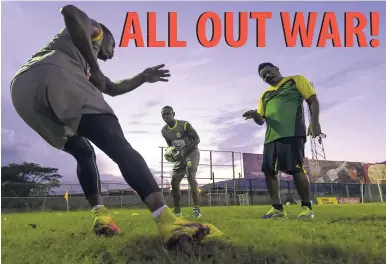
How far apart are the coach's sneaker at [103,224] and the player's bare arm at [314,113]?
3.01 m

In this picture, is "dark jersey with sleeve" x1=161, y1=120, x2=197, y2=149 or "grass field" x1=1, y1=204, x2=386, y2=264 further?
"dark jersey with sleeve" x1=161, y1=120, x2=197, y2=149

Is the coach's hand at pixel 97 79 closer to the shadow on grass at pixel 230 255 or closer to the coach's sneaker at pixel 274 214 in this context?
the shadow on grass at pixel 230 255

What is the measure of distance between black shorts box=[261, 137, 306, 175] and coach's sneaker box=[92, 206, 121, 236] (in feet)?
9.10

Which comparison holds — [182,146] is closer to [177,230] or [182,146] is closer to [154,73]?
[154,73]

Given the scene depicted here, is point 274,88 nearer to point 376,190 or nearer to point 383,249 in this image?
point 383,249

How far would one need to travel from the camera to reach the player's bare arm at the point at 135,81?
3428mm

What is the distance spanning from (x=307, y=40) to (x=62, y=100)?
448 cm

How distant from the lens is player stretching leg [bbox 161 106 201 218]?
7117 mm

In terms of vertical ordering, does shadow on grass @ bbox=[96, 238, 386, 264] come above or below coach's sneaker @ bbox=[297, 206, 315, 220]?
above

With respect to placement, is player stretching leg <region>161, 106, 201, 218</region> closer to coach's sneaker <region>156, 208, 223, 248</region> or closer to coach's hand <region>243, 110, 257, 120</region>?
coach's hand <region>243, 110, 257, 120</region>

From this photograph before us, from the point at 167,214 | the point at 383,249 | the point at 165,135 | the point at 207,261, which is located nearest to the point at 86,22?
the point at 167,214

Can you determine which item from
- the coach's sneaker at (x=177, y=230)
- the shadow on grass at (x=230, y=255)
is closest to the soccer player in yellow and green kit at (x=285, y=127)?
the shadow on grass at (x=230, y=255)

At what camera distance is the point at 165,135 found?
24.7 ft

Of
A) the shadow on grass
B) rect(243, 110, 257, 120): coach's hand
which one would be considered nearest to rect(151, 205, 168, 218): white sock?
the shadow on grass
